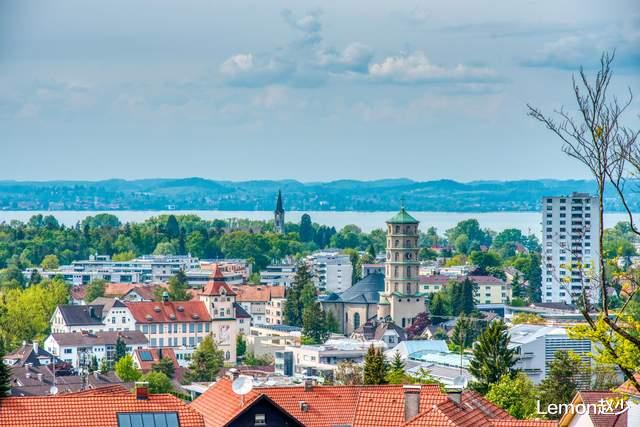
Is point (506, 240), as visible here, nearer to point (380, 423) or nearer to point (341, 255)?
point (341, 255)

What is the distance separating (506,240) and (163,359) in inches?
4179

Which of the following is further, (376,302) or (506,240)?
(506,240)

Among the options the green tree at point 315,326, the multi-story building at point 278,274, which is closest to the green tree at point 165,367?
the green tree at point 315,326

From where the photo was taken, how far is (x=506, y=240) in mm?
164500

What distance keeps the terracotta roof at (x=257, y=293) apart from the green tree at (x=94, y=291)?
7.32 m

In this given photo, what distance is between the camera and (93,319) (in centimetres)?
8075

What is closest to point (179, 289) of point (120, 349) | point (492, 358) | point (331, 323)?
point (331, 323)

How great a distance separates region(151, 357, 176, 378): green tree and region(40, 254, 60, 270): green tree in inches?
2402

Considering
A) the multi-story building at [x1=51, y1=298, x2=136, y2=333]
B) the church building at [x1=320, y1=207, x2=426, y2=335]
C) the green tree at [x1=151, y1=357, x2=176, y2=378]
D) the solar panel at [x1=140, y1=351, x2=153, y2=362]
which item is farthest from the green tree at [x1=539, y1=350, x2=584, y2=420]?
the church building at [x1=320, y1=207, x2=426, y2=335]

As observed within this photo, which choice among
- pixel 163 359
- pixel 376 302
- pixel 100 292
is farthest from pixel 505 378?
pixel 100 292

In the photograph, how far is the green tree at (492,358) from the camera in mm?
39656

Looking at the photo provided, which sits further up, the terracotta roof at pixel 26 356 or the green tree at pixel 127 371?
the terracotta roof at pixel 26 356

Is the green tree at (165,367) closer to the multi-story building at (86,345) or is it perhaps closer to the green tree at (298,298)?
the multi-story building at (86,345)

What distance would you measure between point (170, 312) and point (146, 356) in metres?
14.8
